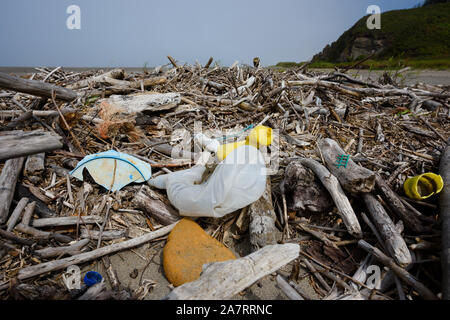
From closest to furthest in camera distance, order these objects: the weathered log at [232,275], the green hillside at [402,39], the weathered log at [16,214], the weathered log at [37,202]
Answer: the weathered log at [232,275], the weathered log at [16,214], the weathered log at [37,202], the green hillside at [402,39]

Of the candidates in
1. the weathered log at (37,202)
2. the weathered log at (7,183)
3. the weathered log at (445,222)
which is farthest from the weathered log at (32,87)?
the weathered log at (445,222)

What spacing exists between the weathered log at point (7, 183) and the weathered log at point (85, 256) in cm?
68

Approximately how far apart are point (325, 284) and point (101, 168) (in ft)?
9.20

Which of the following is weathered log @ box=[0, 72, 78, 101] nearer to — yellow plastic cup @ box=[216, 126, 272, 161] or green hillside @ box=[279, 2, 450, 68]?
yellow plastic cup @ box=[216, 126, 272, 161]

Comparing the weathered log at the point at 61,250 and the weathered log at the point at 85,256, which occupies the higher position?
the weathered log at the point at 61,250

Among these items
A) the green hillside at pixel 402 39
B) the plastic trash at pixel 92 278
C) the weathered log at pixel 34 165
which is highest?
the green hillside at pixel 402 39

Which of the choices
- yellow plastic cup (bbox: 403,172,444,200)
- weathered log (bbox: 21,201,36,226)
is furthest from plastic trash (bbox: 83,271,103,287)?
yellow plastic cup (bbox: 403,172,444,200)

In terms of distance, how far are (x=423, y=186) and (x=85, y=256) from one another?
142 inches

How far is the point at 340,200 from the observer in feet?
6.98

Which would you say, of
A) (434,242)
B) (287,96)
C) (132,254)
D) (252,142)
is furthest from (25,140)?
(287,96)

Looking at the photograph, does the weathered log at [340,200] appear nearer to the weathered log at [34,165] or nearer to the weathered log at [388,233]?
the weathered log at [388,233]

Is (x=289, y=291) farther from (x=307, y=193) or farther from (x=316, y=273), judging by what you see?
(x=307, y=193)

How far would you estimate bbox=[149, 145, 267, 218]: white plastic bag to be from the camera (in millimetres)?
2002

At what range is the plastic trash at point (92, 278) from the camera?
1.65 metres
